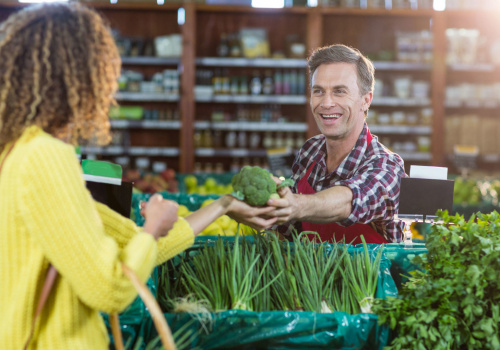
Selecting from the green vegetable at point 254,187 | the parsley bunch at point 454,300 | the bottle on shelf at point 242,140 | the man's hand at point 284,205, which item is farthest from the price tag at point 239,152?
the parsley bunch at point 454,300

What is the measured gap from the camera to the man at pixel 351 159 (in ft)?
6.31

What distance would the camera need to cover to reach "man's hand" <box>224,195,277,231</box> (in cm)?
159

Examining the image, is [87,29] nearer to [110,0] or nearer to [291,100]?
[291,100]

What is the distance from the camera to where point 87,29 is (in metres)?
1.14

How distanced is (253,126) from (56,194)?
4.56m

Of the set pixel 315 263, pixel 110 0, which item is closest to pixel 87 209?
pixel 315 263

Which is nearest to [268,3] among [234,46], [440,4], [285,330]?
[234,46]

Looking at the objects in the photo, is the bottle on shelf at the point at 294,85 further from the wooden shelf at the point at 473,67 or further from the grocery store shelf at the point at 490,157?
the grocery store shelf at the point at 490,157

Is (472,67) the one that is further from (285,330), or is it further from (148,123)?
(285,330)

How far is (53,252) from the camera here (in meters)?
1.00

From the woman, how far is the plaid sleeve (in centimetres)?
84

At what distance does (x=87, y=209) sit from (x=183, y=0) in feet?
15.9

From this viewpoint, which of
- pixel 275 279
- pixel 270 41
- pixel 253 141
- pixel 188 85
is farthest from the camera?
pixel 270 41

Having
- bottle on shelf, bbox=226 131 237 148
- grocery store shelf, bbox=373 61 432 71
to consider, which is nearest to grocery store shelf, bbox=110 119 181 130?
bottle on shelf, bbox=226 131 237 148
